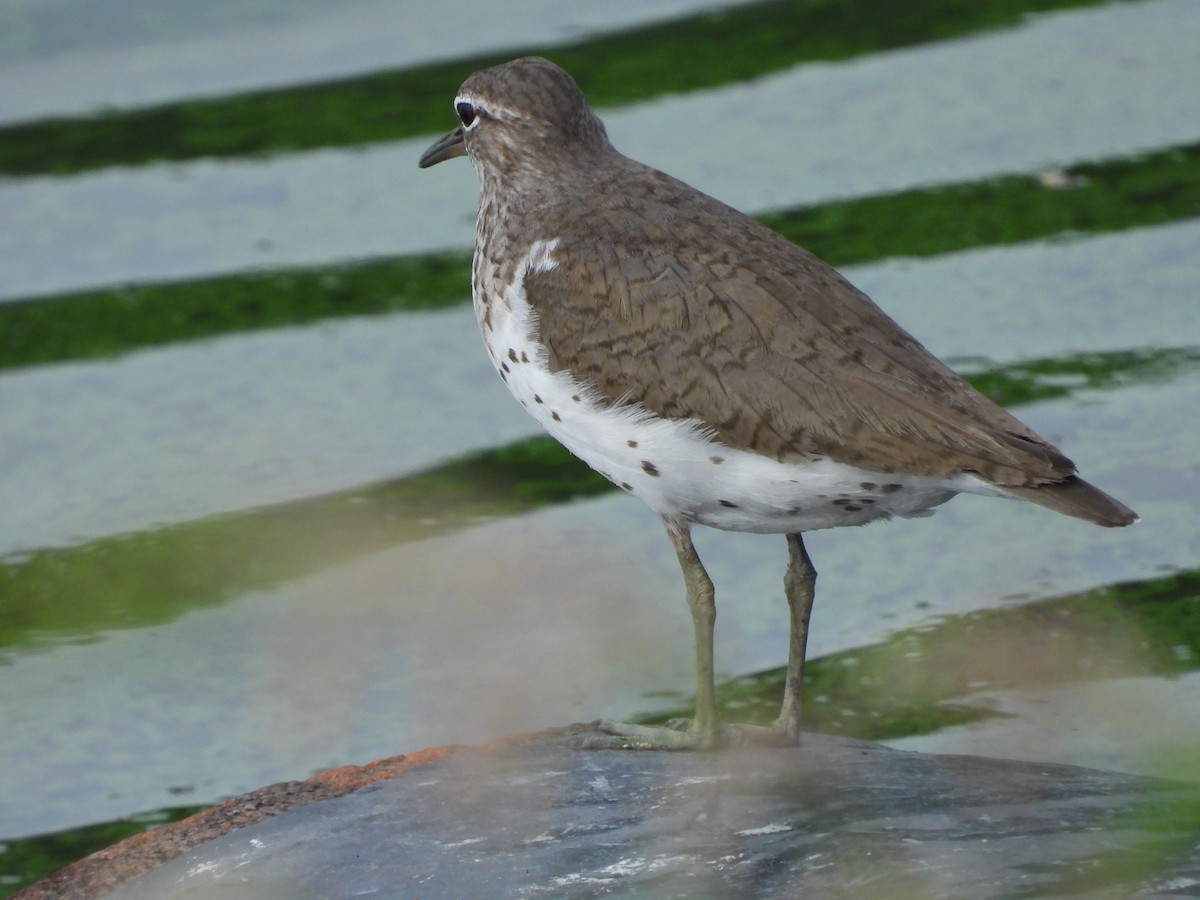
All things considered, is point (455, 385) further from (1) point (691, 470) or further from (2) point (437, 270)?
(1) point (691, 470)

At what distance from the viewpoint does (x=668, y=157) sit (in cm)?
732

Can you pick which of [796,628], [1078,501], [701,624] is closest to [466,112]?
[701,624]

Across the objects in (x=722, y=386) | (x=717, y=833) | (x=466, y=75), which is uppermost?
(x=466, y=75)

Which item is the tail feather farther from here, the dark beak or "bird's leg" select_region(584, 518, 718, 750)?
the dark beak

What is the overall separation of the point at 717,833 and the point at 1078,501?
98cm

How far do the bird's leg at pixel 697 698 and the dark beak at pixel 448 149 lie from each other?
140 centimetres

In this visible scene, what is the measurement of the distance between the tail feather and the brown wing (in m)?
0.03

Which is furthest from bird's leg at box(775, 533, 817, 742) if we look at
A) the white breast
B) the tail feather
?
the tail feather

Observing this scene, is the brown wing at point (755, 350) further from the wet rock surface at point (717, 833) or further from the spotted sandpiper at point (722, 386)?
the wet rock surface at point (717, 833)

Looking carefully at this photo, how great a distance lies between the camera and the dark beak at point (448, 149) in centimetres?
526

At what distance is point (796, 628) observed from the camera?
14.9 ft

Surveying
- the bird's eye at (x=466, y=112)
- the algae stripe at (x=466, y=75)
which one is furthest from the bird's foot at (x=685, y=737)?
the algae stripe at (x=466, y=75)

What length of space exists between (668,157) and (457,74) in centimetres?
97

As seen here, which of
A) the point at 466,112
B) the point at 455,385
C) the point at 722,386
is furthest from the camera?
the point at 455,385
